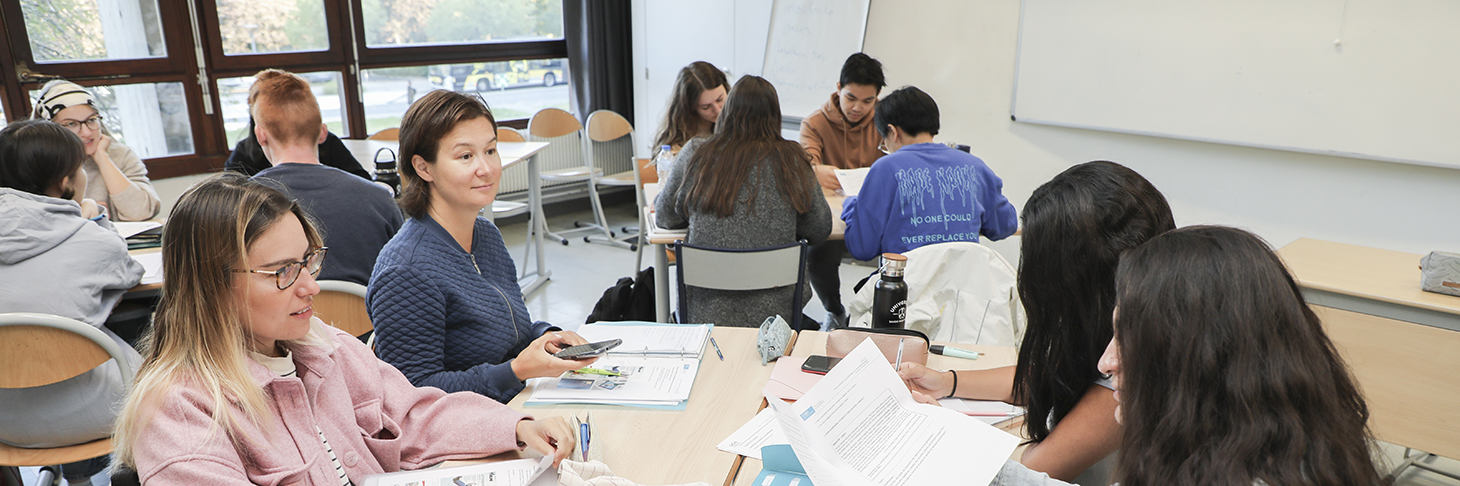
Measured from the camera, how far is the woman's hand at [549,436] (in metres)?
1.25

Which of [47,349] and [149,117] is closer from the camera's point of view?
[47,349]

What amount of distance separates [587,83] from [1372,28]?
4.34 m

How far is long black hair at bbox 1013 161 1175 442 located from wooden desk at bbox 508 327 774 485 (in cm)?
51

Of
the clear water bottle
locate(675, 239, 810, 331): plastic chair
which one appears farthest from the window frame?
locate(675, 239, 810, 331): plastic chair

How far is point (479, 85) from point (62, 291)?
12.3ft

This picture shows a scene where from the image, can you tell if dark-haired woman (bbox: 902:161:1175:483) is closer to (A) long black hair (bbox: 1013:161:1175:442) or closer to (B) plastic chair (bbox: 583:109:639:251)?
(A) long black hair (bbox: 1013:161:1175:442)

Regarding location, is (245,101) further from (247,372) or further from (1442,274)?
(1442,274)

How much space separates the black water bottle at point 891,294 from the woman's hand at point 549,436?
0.91m

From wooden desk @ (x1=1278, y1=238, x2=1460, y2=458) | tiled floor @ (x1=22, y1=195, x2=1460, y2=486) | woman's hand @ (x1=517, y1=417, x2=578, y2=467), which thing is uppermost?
woman's hand @ (x1=517, y1=417, x2=578, y2=467)

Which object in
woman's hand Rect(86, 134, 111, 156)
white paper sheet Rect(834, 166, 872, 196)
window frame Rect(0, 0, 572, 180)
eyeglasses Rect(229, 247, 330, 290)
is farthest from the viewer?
window frame Rect(0, 0, 572, 180)

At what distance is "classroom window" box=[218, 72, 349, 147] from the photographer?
461cm

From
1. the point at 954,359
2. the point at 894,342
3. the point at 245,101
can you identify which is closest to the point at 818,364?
the point at 894,342

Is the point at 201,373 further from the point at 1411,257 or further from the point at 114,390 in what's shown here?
the point at 1411,257

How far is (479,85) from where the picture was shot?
221 inches
